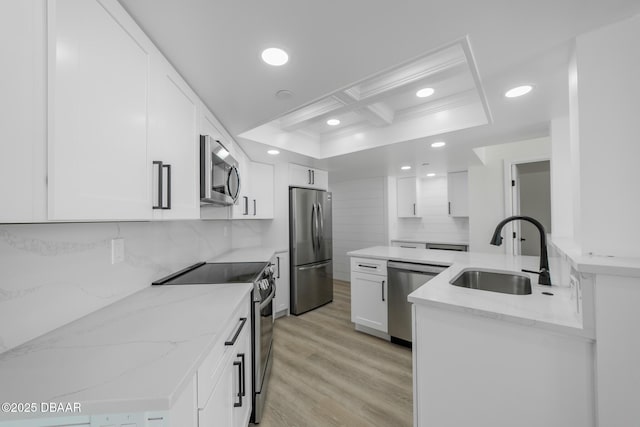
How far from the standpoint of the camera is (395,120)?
243 cm

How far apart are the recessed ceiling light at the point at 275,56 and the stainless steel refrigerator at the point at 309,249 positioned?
2.17 meters

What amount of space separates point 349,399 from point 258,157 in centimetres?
262

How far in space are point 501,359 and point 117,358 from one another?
1.47 metres

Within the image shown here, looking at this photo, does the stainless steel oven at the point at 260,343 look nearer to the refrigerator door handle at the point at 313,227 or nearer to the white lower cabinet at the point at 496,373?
the white lower cabinet at the point at 496,373

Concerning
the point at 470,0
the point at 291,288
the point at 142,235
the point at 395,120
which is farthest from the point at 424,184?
the point at 142,235

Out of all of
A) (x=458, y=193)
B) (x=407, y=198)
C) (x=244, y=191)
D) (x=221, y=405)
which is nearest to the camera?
(x=221, y=405)

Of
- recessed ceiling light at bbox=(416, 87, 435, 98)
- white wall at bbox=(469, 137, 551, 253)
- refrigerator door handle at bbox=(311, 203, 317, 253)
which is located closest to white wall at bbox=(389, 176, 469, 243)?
white wall at bbox=(469, 137, 551, 253)

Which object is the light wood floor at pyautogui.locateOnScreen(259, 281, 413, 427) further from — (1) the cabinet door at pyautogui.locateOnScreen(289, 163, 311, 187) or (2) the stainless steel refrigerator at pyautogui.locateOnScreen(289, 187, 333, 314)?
(1) the cabinet door at pyautogui.locateOnScreen(289, 163, 311, 187)

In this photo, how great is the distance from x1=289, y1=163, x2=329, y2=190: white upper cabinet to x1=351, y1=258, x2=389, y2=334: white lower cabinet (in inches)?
Answer: 55.8

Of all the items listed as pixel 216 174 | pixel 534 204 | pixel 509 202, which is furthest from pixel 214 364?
pixel 534 204

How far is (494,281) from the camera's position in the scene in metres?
1.81

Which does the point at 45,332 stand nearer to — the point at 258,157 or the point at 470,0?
the point at 470,0

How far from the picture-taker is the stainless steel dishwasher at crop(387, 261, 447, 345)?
2.33 meters

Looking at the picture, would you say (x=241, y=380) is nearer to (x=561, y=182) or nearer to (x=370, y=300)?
(x=370, y=300)
